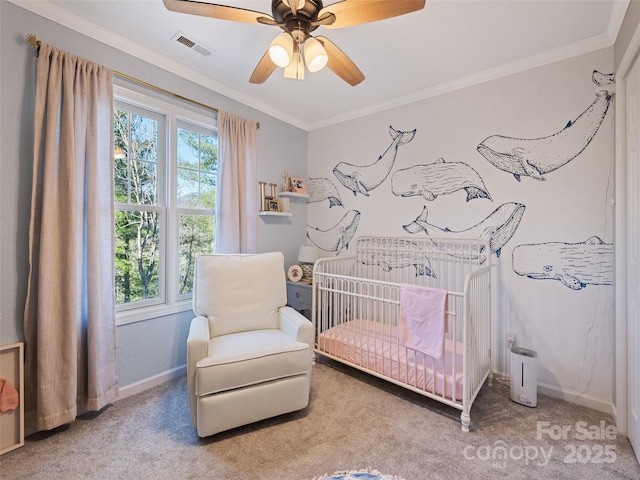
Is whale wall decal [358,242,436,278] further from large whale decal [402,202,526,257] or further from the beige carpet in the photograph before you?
the beige carpet

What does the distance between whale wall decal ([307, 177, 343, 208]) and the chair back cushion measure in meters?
1.28

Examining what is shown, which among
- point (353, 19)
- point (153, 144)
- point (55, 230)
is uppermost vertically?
point (353, 19)

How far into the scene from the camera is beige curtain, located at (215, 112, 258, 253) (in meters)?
2.59

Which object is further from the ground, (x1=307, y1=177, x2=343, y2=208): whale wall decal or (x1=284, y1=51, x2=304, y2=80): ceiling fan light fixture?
(x1=284, y1=51, x2=304, y2=80): ceiling fan light fixture

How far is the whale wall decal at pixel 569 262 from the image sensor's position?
1.96m

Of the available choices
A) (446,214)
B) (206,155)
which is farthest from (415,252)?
(206,155)

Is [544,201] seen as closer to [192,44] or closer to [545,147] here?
[545,147]

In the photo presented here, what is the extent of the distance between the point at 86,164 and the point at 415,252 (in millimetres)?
2561

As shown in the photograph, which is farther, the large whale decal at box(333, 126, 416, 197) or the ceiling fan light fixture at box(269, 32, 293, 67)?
the large whale decal at box(333, 126, 416, 197)

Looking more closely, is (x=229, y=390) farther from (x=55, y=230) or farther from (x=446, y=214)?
(x=446, y=214)

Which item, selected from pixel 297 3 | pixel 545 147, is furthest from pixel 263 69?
pixel 545 147

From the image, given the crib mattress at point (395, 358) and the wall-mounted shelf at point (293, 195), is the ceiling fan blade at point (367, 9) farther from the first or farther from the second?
the wall-mounted shelf at point (293, 195)

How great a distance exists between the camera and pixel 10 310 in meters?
1.61

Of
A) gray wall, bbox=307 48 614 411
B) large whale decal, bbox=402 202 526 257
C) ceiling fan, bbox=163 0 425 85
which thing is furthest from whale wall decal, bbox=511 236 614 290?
ceiling fan, bbox=163 0 425 85
